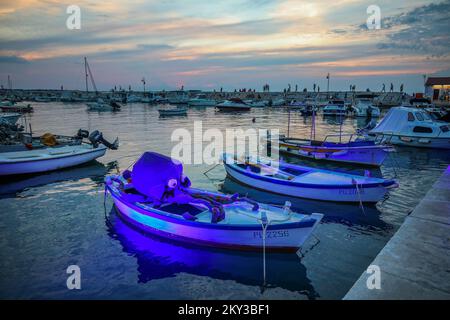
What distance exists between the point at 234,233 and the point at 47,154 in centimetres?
1655

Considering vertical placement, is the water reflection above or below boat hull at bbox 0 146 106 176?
below

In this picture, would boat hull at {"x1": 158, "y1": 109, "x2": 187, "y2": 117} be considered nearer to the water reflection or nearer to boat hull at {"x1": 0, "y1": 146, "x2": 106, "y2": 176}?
boat hull at {"x1": 0, "y1": 146, "x2": 106, "y2": 176}

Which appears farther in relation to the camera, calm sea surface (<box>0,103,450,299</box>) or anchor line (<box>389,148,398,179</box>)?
anchor line (<box>389,148,398,179</box>)

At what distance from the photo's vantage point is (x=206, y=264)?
9.42 m

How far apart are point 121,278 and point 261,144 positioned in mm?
23485

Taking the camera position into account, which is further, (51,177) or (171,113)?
(171,113)

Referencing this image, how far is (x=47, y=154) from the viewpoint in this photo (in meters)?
20.6

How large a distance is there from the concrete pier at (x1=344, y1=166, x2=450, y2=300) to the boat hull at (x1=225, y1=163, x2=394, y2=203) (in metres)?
4.19

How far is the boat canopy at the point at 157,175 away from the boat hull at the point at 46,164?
1073cm

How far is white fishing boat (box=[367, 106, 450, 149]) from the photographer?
1038 inches

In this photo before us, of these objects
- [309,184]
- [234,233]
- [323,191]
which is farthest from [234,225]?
[323,191]

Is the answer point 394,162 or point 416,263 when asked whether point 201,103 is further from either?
point 416,263

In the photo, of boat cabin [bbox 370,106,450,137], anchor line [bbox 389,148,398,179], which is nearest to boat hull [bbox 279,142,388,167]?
anchor line [bbox 389,148,398,179]
